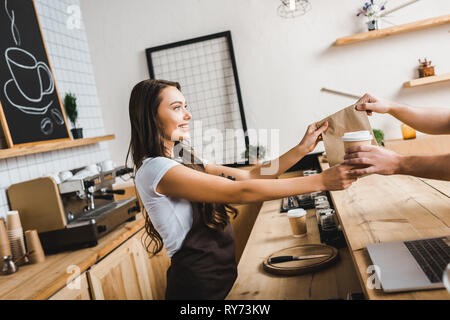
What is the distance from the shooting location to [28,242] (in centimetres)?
205

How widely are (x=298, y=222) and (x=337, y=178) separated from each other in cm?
61

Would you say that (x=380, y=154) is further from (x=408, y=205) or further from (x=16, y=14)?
(x=16, y=14)

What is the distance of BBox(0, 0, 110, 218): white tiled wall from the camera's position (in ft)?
8.52

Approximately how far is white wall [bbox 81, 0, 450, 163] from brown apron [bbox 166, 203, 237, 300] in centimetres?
219

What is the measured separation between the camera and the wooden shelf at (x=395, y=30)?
123 inches

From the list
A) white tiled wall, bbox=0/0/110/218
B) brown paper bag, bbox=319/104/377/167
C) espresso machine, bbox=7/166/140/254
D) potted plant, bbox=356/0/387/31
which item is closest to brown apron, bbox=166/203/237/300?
brown paper bag, bbox=319/104/377/167

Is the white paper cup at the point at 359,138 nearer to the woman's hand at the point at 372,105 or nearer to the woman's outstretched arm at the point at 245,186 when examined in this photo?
the woman's outstretched arm at the point at 245,186

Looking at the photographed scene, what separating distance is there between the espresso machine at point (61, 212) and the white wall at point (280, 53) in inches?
59.9

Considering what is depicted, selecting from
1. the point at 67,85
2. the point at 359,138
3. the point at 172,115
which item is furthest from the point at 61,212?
the point at 359,138

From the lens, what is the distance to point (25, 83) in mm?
2590

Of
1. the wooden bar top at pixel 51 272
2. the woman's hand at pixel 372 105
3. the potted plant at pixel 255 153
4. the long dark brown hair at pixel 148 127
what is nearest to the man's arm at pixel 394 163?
the woman's hand at pixel 372 105

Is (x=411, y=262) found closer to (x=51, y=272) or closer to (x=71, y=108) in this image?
(x=51, y=272)
